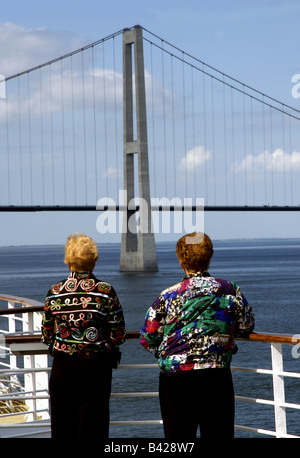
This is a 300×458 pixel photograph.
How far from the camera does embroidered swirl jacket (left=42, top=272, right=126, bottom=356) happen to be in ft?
9.87

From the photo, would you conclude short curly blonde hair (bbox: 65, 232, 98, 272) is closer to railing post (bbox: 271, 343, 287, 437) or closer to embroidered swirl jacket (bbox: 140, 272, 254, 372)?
embroidered swirl jacket (bbox: 140, 272, 254, 372)

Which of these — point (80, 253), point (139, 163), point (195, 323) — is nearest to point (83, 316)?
point (80, 253)

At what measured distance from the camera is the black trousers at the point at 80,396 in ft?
9.89

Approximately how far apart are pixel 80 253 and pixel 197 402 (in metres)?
0.75

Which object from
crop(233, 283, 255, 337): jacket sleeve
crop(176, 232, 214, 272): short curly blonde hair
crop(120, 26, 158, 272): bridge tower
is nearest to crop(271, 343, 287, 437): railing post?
crop(233, 283, 255, 337): jacket sleeve

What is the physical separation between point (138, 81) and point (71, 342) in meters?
55.8

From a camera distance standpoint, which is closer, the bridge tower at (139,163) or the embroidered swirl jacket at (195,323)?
the embroidered swirl jacket at (195,323)

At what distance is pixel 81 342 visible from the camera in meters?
3.00

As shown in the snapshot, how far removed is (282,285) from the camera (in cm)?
5684

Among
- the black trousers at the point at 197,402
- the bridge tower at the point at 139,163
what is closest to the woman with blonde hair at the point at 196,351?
the black trousers at the point at 197,402

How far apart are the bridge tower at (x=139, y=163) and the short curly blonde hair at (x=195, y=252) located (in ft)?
176

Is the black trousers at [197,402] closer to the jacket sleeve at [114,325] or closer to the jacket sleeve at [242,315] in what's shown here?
the jacket sleeve at [242,315]
